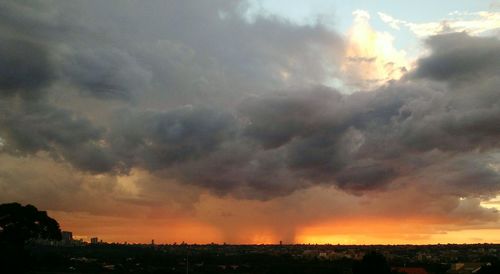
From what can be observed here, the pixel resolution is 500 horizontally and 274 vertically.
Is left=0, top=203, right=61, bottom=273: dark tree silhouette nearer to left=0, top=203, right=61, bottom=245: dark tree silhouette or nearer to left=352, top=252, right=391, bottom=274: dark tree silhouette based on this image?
left=0, top=203, right=61, bottom=245: dark tree silhouette

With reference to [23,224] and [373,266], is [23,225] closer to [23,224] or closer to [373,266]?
[23,224]

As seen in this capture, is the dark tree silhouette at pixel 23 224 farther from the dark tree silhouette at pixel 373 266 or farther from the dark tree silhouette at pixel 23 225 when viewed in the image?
the dark tree silhouette at pixel 373 266

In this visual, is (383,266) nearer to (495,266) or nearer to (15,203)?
(495,266)

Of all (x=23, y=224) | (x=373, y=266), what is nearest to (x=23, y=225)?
(x=23, y=224)

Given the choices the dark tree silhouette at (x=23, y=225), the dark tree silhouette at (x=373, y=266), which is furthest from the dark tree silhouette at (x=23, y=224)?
the dark tree silhouette at (x=373, y=266)

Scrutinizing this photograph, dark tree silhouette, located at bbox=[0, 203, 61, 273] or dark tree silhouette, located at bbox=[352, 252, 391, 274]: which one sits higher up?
dark tree silhouette, located at bbox=[0, 203, 61, 273]

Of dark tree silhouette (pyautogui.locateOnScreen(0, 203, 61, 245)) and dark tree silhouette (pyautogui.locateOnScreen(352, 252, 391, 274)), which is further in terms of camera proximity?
dark tree silhouette (pyautogui.locateOnScreen(352, 252, 391, 274))

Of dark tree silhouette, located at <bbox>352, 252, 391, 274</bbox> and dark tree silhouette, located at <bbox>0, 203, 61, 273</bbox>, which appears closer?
dark tree silhouette, located at <bbox>0, 203, 61, 273</bbox>

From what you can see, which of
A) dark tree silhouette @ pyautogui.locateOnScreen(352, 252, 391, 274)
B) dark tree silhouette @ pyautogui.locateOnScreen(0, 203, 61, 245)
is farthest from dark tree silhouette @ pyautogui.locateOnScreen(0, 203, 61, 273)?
dark tree silhouette @ pyautogui.locateOnScreen(352, 252, 391, 274)

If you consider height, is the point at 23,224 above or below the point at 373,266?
above
